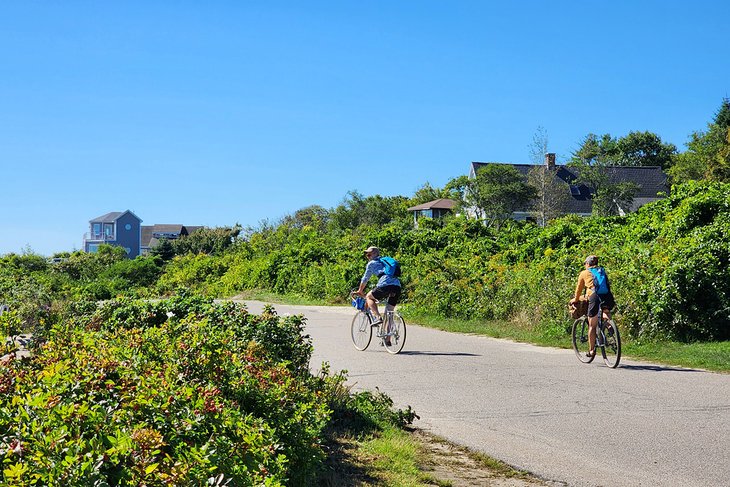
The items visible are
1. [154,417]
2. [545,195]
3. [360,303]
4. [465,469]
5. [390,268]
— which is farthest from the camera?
[545,195]

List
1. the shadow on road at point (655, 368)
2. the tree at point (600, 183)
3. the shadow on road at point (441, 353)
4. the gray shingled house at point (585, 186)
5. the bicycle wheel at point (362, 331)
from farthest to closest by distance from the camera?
the gray shingled house at point (585, 186), the tree at point (600, 183), the bicycle wheel at point (362, 331), the shadow on road at point (441, 353), the shadow on road at point (655, 368)

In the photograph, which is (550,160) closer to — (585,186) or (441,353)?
(585,186)

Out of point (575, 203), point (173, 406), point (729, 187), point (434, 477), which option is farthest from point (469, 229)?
point (575, 203)

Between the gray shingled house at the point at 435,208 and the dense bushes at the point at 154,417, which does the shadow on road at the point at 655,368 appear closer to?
the dense bushes at the point at 154,417

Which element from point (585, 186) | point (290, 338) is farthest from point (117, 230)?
point (290, 338)

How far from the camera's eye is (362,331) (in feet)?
51.7

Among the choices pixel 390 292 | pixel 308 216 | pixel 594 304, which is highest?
pixel 308 216

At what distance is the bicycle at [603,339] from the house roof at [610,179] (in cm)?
5896

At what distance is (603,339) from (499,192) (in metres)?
48.8

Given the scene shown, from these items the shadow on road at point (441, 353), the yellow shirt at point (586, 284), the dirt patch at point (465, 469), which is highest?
the yellow shirt at point (586, 284)

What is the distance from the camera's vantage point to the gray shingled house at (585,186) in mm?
73938

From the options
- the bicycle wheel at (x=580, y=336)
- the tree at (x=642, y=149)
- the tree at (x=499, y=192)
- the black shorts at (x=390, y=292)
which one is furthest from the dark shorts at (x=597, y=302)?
the tree at (x=642, y=149)

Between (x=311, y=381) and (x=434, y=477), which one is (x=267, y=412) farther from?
(x=311, y=381)

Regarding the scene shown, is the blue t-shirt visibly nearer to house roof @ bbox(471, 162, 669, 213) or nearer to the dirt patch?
the dirt patch
